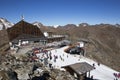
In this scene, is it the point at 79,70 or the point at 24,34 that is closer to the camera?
the point at 79,70

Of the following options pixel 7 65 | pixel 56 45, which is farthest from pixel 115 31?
pixel 7 65

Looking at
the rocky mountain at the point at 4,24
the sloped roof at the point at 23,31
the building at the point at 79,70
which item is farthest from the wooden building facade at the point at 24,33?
the rocky mountain at the point at 4,24

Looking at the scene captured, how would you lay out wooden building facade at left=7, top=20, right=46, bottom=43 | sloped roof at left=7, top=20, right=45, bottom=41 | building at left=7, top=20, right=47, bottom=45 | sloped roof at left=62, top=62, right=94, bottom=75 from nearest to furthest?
sloped roof at left=62, top=62, right=94, bottom=75, building at left=7, top=20, right=47, bottom=45, wooden building facade at left=7, top=20, right=46, bottom=43, sloped roof at left=7, top=20, right=45, bottom=41

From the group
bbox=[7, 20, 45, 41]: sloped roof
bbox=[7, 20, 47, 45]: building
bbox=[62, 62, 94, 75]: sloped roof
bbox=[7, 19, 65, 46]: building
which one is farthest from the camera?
bbox=[7, 20, 45, 41]: sloped roof

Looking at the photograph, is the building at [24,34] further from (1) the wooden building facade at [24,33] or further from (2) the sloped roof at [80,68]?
(2) the sloped roof at [80,68]

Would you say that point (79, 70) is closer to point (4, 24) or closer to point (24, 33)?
point (24, 33)

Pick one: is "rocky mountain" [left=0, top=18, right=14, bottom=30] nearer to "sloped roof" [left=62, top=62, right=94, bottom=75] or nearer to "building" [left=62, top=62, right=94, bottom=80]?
"building" [left=62, top=62, right=94, bottom=80]

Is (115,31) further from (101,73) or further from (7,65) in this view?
(7,65)

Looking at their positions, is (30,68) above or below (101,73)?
above

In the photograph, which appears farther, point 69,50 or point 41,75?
point 69,50

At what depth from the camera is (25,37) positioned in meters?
62.0

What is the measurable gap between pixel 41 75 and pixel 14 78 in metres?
5.94

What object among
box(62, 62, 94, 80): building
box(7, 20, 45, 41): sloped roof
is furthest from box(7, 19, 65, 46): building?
box(62, 62, 94, 80): building

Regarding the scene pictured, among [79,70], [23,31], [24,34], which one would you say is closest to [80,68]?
[79,70]
